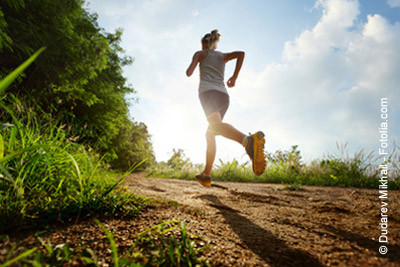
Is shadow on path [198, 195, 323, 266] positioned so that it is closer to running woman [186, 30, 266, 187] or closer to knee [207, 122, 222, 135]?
running woman [186, 30, 266, 187]

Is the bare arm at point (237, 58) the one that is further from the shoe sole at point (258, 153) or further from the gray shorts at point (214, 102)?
the shoe sole at point (258, 153)

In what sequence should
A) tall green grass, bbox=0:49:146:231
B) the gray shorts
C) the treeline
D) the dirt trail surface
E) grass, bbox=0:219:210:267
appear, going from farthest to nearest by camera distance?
the treeline < the gray shorts < tall green grass, bbox=0:49:146:231 < the dirt trail surface < grass, bbox=0:219:210:267

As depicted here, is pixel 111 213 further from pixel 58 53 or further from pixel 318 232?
pixel 58 53

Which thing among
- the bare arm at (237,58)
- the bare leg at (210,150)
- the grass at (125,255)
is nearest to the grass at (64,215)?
the grass at (125,255)

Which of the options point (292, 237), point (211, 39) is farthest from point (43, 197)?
point (211, 39)

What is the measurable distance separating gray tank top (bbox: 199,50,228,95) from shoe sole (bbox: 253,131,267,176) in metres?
0.91

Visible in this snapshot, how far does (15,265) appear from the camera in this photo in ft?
1.65

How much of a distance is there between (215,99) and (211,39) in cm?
106

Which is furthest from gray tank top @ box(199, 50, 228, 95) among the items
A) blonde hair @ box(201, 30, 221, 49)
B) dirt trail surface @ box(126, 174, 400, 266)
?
dirt trail surface @ box(126, 174, 400, 266)

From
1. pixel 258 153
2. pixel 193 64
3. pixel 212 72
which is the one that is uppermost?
pixel 193 64

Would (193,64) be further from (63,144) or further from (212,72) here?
(63,144)

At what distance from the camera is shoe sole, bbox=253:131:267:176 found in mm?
2219

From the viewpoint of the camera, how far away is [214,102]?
2717 mm

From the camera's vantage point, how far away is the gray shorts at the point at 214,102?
2701 millimetres
